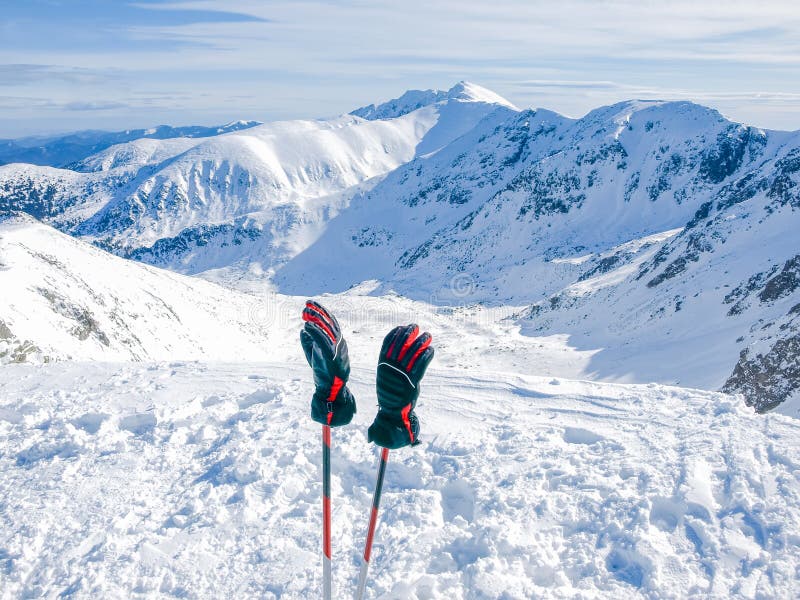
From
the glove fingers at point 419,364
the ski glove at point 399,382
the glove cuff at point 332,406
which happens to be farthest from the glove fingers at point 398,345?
the glove cuff at point 332,406

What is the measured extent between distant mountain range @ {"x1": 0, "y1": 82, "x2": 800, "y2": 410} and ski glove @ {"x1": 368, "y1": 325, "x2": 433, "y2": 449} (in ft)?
68.8

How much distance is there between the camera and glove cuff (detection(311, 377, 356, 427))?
529 centimetres

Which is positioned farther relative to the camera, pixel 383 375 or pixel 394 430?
pixel 394 430

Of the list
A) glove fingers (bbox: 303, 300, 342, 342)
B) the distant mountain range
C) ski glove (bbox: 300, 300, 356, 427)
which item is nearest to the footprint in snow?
ski glove (bbox: 300, 300, 356, 427)

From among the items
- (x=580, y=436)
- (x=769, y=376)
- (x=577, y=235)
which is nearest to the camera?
(x=580, y=436)

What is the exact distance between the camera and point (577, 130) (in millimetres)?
137625

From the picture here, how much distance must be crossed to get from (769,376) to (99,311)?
120ft

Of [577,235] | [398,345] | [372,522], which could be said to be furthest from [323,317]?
[577,235]

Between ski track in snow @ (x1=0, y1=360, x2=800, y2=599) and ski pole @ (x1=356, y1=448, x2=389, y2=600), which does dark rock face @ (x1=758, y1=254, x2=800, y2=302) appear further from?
ski pole @ (x1=356, y1=448, x2=389, y2=600)

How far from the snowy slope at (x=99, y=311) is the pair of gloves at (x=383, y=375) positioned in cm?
2003

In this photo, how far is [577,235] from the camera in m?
92.8

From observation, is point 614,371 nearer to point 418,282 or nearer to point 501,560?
point 501,560

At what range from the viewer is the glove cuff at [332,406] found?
5289 mm

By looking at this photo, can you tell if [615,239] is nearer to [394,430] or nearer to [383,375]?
[394,430]
